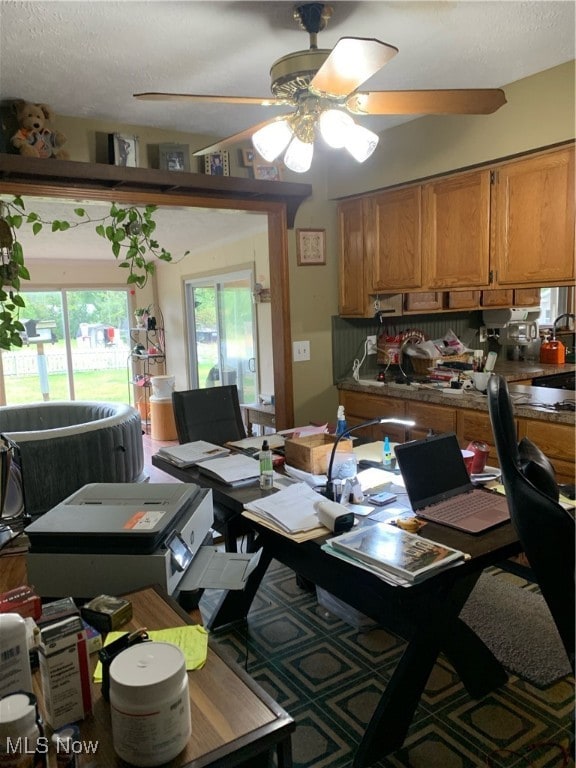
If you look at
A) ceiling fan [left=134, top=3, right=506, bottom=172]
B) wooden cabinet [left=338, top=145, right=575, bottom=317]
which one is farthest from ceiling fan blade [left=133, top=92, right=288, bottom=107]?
wooden cabinet [left=338, top=145, right=575, bottom=317]

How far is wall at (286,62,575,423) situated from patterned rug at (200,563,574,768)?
159 cm

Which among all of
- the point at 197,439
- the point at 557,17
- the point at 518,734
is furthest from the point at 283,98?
the point at 518,734

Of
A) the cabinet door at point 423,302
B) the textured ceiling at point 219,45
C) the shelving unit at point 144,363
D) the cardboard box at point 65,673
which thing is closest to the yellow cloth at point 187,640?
the cardboard box at point 65,673

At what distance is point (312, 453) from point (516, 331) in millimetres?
3198

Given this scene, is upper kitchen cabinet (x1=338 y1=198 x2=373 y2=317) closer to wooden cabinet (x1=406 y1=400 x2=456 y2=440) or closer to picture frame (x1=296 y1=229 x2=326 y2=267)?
picture frame (x1=296 y1=229 x2=326 y2=267)

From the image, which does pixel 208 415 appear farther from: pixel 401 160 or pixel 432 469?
pixel 401 160

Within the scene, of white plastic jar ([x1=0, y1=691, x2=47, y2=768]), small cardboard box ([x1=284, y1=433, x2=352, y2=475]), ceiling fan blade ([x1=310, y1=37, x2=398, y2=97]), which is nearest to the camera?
white plastic jar ([x1=0, y1=691, x2=47, y2=768])

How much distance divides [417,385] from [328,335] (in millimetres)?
719

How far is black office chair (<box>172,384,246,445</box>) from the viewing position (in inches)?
118

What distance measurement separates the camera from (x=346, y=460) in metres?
2.20

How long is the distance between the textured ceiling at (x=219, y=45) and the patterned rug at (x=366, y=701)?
7.93 feet

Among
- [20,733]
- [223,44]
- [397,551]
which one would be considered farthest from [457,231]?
[20,733]

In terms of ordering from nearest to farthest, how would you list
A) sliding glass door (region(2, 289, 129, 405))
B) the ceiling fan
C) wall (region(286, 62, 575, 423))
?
1. the ceiling fan
2. wall (region(286, 62, 575, 423))
3. sliding glass door (region(2, 289, 129, 405))

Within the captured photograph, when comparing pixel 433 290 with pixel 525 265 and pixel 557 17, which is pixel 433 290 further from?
pixel 557 17
